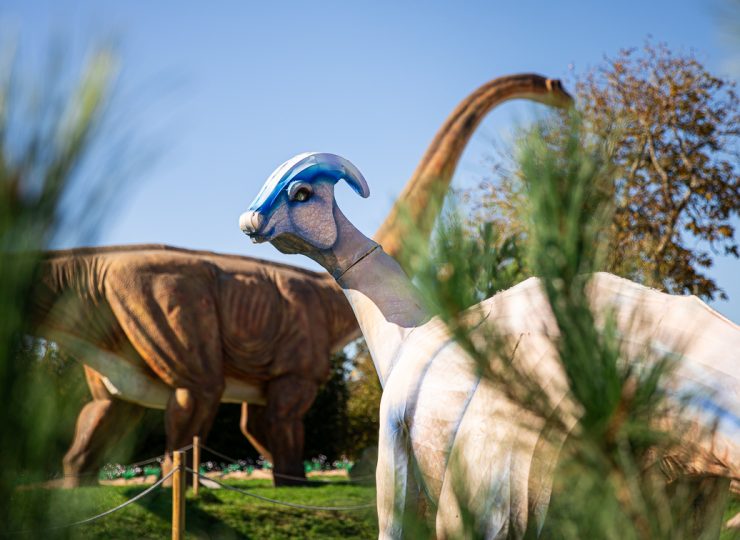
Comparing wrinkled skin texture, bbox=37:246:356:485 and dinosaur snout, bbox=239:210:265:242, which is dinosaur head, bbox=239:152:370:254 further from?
wrinkled skin texture, bbox=37:246:356:485

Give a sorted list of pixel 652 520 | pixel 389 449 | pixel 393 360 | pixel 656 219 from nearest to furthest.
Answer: pixel 652 520 < pixel 389 449 < pixel 393 360 < pixel 656 219

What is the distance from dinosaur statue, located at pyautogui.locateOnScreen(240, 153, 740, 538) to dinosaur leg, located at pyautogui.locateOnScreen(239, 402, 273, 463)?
681 cm

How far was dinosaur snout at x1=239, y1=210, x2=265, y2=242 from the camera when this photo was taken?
2.72 metres

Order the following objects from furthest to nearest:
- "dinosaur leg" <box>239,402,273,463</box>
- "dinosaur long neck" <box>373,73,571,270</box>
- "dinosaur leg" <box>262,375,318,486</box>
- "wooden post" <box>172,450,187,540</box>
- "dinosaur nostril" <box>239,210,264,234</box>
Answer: "dinosaur leg" <box>239,402,273,463</box> → "dinosaur leg" <box>262,375,318,486</box> → "dinosaur long neck" <box>373,73,571,270</box> → "wooden post" <box>172,450,187,540</box> → "dinosaur nostril" <box>239,210,264,234</box>

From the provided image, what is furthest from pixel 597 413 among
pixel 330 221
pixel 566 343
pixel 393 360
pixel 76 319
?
pixel 330 221

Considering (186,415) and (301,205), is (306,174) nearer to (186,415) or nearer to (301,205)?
(301,205)

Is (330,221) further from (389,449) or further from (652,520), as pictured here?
(652,520)

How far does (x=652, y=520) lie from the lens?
40.8 inches

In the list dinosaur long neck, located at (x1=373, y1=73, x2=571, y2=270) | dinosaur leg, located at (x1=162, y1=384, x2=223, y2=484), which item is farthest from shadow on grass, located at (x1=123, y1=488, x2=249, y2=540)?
dinosaur long neck, located at (x1=373, y1=73, x2=571, y2=270)

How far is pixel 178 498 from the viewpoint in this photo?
15.4ft

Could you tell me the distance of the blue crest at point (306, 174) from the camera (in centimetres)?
276

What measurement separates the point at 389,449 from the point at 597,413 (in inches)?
60.7

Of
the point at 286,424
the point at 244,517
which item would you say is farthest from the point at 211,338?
the point at 244,517

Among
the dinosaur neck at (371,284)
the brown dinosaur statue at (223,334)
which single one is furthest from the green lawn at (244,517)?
the dinosaur neck at (371,284)
